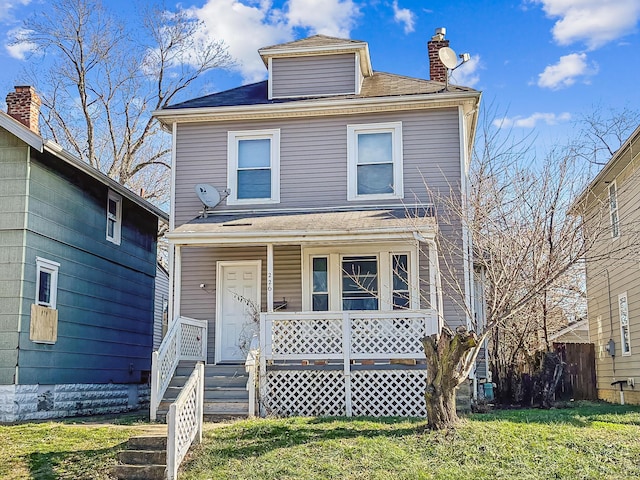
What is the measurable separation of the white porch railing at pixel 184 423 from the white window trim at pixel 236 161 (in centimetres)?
546

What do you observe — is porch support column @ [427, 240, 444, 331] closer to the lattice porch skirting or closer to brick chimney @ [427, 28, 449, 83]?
the lattice porch skirting

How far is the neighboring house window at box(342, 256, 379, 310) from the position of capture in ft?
46.4

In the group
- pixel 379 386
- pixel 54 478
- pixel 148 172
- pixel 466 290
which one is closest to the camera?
pixel 54 478

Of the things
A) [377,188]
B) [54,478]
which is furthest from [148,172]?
[54,478]

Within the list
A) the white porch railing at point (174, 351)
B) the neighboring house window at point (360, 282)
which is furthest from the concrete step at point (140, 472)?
the neighboring house window at point (360, 282)

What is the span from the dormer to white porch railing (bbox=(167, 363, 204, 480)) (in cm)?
759

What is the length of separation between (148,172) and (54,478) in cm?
2160

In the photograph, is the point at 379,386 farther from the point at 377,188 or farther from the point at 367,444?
the point at 377,188

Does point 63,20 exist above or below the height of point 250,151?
above

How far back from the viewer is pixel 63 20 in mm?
26422

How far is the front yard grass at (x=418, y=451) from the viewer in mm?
8102

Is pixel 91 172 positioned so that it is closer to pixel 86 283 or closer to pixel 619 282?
pixel 86 283

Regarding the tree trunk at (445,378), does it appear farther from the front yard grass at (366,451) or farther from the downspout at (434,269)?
the downspout at (434,269)

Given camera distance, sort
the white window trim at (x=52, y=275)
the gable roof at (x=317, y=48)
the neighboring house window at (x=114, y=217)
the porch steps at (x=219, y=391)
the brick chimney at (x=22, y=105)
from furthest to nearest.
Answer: the neighboring house window at (x=114, y=217)
the gable roof at (x=317, y=48)
the brick chimney at (x=22, y=105)
the white window trim at (x=52, y=275)
the porch steps at (x=219, y=391)
